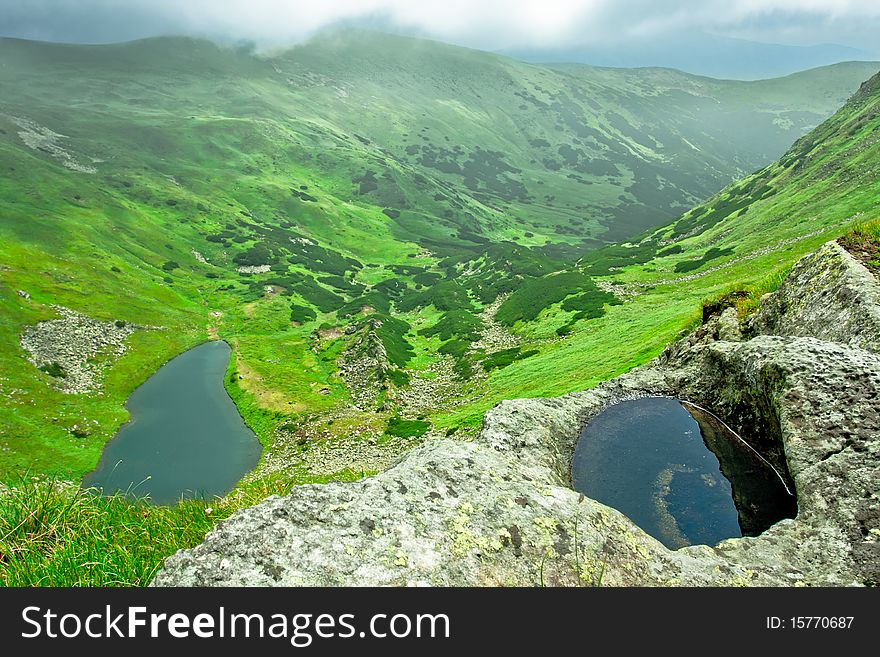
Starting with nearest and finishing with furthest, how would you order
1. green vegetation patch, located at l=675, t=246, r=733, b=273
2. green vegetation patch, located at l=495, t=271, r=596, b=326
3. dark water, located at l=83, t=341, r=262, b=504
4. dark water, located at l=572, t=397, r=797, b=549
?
dark water, located at l=572, t=397, r=797, b=549 < dark water, located at l=83, t=341, r=262, b=504 < green vegetation patch, located at l=675, t=246, r=733, b=273 < green vegetation patch, located at l=495, t=271, r=596, b=326

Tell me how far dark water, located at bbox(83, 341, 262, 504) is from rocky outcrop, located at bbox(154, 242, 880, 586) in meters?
45.8

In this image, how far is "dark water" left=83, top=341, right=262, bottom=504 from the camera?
54.6 m

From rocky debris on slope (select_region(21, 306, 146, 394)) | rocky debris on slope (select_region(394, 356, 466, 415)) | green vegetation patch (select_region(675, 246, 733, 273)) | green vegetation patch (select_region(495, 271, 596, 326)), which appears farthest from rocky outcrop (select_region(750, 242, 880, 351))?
rocky debris on slope (select_region(21, 306, 146, 394))

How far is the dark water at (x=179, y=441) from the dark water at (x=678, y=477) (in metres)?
45.1

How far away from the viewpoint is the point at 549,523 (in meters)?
9.34

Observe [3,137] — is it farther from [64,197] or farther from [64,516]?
[64,516]

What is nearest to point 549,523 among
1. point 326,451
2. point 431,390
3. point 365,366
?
point 326,451

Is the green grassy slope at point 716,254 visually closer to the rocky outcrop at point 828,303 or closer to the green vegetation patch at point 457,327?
the rocky outcrop at point 828,303

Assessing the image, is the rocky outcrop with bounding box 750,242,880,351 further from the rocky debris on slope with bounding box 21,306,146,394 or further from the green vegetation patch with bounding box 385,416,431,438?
the rocky debris on slope with bounding box 21,306,146,394

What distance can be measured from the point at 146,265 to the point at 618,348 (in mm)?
133131

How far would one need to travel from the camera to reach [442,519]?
891 centimetres

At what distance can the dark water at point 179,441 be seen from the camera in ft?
179

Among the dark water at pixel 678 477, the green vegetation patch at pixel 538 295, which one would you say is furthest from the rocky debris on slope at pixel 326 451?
the green vegetation patch at pixel 538 295

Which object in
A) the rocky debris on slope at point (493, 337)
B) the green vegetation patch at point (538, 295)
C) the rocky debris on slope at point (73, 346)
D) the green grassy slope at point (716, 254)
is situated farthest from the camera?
the green vegetation patch at point (538, 295)
